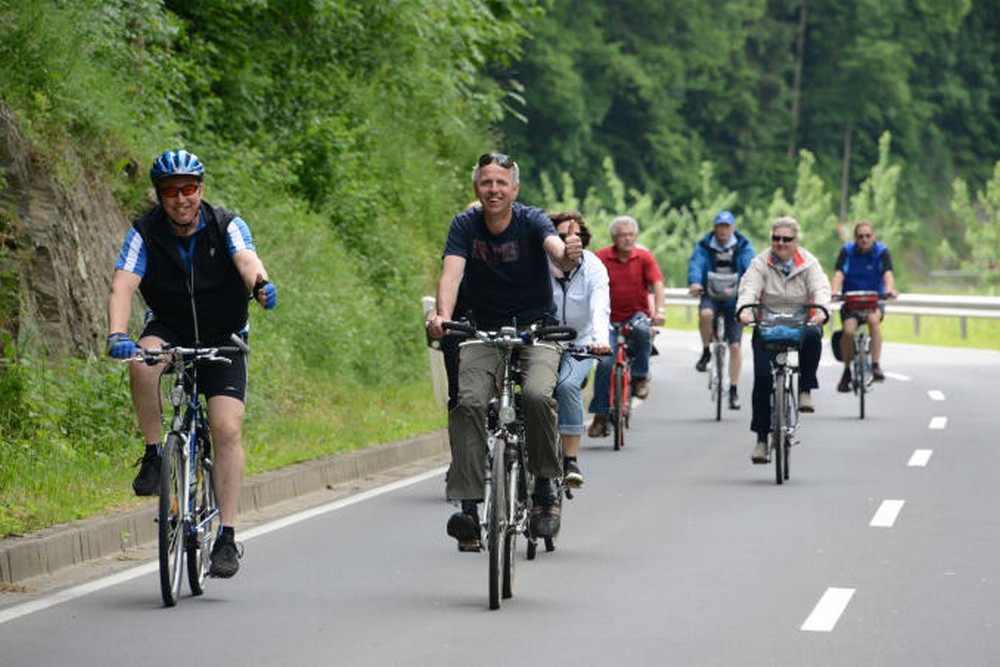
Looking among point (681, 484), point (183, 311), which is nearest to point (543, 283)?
point (183, 311)

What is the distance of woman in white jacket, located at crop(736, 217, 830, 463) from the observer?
13984 mm

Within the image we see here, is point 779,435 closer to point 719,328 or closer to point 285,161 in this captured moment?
point 719,328

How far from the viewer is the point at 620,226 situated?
17.0 metres

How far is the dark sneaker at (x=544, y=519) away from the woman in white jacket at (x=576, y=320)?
0.92 feet

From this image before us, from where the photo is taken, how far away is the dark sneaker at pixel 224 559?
28.3ft

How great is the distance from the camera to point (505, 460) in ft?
28.6

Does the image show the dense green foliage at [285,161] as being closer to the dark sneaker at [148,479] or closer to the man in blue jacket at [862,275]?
the dark sneaker at [148,479]

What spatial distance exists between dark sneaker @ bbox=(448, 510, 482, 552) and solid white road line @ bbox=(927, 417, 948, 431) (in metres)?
10.1

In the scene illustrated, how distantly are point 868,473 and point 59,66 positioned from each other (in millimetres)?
6932

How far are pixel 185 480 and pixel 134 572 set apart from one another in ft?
3.96

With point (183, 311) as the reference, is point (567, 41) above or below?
above

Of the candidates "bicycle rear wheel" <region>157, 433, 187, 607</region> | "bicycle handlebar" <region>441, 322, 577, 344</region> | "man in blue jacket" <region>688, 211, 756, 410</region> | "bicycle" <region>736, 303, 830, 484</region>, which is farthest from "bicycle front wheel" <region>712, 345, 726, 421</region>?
"bicycle rear wheel" <region>157, 433, 187, 607</region>

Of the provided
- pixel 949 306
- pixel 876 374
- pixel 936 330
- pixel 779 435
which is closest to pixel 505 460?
pixel 779 435

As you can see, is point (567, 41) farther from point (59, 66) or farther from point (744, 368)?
point (59, 66)
